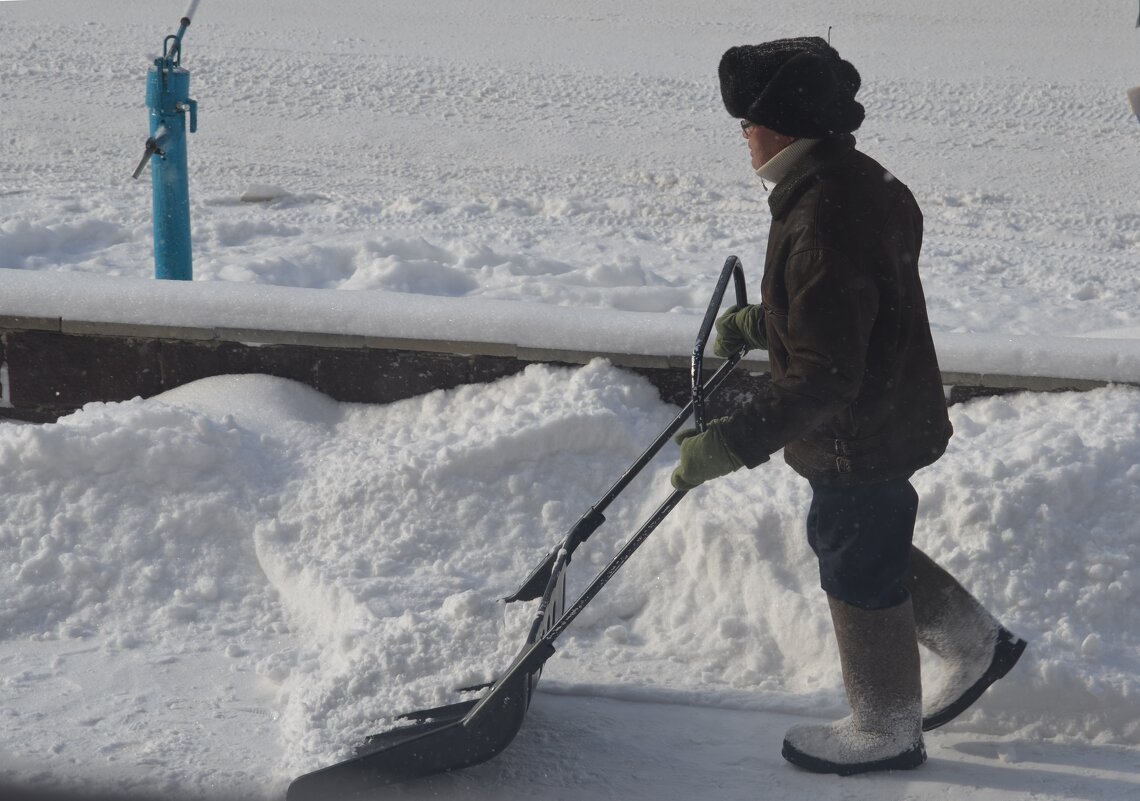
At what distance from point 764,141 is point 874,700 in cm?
124

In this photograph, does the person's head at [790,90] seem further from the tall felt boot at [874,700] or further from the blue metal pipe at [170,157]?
the blue metal pipe at [170,157]

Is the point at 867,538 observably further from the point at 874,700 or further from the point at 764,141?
the point at 764,141

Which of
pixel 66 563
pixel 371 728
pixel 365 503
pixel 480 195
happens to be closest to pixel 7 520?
pixel 66 563

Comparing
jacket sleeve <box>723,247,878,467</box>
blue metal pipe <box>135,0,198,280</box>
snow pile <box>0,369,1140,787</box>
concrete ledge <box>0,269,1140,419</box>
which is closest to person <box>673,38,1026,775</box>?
jacket sleeve <box>723,247,878,467</box>

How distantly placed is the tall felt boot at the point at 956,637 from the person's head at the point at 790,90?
107cm

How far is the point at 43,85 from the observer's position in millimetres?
9703

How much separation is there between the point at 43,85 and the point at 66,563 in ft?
23.1

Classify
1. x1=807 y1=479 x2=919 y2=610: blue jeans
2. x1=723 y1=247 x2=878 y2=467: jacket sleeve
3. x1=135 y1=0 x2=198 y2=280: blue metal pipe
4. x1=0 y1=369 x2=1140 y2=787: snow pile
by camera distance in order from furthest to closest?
x1=135 y1=0 x2=198 y2=280: blue metal pipe < x1=0 y1=369 x2=1140 y2=787: snow pile < x1=807 y1=479 x2=919 y2=610: blue jeans < x1=723 y1=247 x2=878 y2=467: jacket sleeve

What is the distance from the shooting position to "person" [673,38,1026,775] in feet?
8.39

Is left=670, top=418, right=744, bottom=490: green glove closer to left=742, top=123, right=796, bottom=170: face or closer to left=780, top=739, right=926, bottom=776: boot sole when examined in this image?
left=742, top=123, right=796, bottom=170: face

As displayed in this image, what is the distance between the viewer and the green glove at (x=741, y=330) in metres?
3.08

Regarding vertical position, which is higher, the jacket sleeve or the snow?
the jacket sleeve

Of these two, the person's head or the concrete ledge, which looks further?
the concrete ledge

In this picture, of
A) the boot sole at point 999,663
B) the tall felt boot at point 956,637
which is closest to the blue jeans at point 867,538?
the tall felt boot at point 956,637
